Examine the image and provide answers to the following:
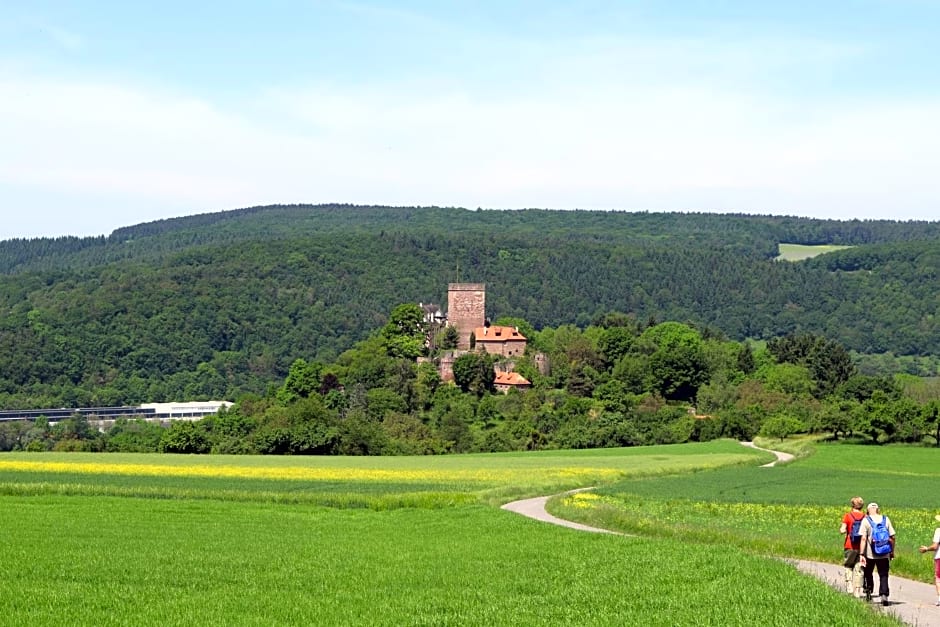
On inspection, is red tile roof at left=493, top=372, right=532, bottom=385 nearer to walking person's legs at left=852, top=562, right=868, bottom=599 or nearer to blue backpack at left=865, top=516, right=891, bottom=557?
walking person's legs at left=852, top=562, right=868, bottom=599

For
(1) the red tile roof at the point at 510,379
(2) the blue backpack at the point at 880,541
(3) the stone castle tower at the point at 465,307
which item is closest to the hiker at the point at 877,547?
(2) the blue backpack at the point at 880,541

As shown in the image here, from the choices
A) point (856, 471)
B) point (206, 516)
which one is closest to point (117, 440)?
point (856, 471)

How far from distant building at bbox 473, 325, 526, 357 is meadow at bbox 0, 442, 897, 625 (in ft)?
270

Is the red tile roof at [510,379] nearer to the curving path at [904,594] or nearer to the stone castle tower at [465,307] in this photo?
the stone castle tower at [465,307]

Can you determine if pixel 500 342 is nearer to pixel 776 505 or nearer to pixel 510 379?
pixel 510 379

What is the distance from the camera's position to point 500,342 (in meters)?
140

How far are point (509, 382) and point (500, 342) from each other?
42.2 feet

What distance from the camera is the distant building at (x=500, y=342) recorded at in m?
140

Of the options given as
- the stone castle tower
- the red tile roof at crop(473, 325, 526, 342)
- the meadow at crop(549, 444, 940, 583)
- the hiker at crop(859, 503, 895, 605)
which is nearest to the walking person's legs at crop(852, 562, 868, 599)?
the hiker at crop(859, 503, 895, 605)

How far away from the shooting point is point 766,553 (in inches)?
1257

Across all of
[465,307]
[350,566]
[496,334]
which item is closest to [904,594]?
[350,566]

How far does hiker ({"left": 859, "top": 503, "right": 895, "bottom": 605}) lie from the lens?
80.2ft

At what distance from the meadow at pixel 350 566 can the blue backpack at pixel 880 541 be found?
105cm

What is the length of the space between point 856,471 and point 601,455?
20.6 m
